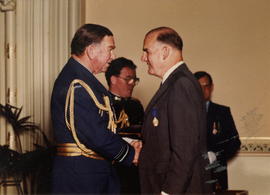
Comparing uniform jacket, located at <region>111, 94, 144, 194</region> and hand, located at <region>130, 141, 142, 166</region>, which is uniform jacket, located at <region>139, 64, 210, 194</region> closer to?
hand, located at <region>130, 141, 142, 166</region>

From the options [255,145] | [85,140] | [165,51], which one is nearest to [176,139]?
[165,51]

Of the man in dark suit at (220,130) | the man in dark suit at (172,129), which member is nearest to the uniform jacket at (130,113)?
the man in dark suit at (220,130)

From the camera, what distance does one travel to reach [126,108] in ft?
12.0

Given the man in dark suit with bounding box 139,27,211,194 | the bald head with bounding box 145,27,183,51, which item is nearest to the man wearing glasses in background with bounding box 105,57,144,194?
the man in dark suit with bounding box 139,27,211,194

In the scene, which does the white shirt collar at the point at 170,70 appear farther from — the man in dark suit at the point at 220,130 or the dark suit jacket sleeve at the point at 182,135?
the man in dark suit at the point at 220,130

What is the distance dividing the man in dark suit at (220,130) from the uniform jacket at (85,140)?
1527 millimetres

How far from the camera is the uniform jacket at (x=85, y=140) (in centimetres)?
254

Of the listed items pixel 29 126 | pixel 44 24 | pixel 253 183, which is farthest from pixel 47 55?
pixel 253 183

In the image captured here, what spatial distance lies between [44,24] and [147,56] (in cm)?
166

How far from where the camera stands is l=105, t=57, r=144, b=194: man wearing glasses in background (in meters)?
3.50

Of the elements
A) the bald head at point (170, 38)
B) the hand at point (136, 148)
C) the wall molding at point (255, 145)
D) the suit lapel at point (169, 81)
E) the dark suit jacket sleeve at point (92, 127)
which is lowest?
the wall molding at point (255, 145)

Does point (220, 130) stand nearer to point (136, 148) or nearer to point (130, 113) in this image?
point (130, 113)

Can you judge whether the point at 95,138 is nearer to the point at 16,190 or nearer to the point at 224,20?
the point at 16,190

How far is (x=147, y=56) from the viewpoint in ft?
8.11
